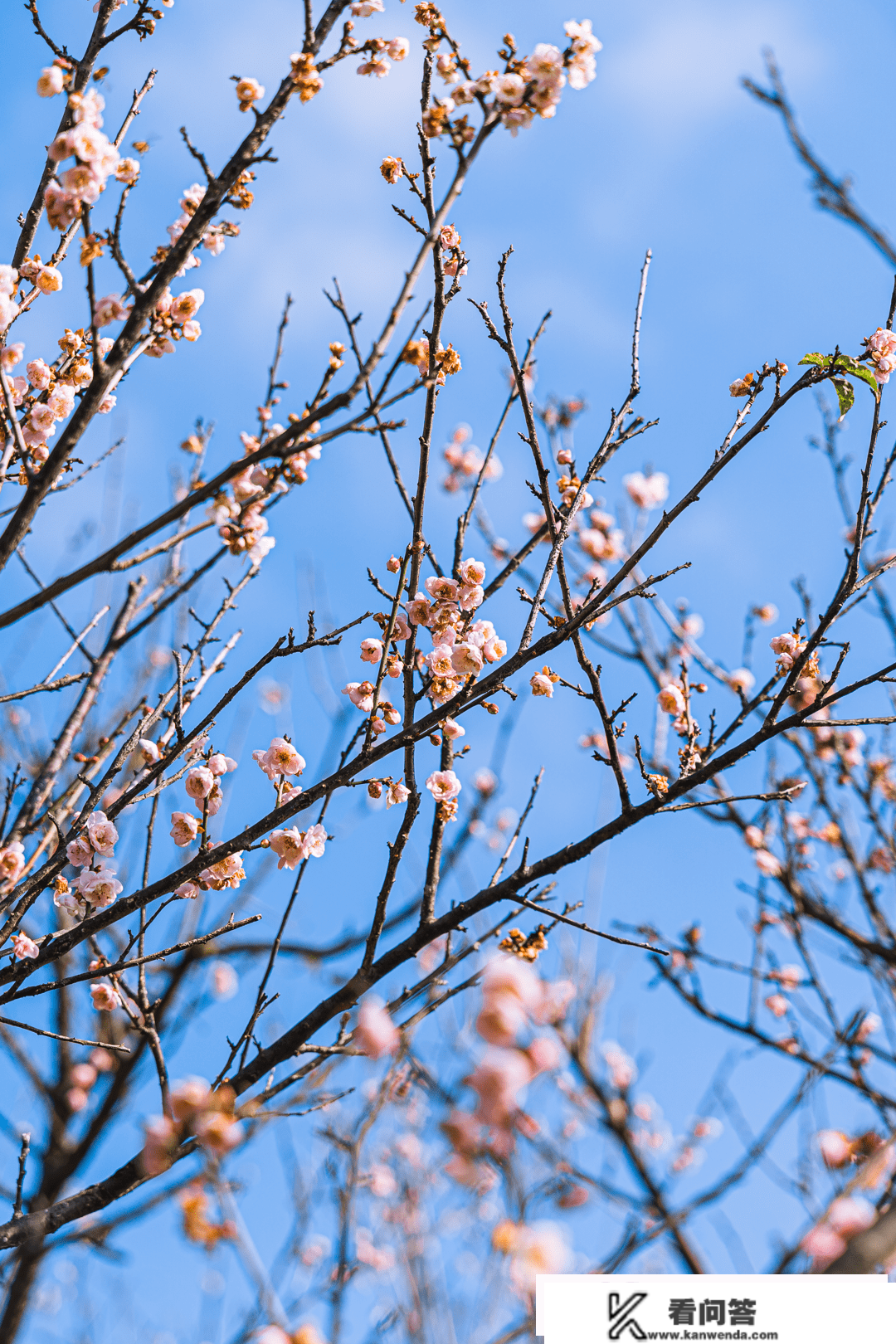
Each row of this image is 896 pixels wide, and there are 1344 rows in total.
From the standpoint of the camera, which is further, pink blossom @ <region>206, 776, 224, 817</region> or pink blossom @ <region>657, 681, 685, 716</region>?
pink blossom @ <region>657, 681, 685, 716</region>

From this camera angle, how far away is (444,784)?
3047mm

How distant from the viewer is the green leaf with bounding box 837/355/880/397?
279cm

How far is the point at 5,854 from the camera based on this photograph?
110 inches

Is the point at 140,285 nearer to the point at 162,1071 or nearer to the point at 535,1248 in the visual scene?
the point at 162,1071

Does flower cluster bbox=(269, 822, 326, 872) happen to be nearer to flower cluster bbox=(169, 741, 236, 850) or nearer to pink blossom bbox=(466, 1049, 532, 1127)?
flower cluster bbox=(169, 741, 236, 850)

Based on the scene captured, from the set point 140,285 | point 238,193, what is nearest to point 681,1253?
point 140,285

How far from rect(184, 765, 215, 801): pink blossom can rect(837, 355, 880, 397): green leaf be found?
270 cm

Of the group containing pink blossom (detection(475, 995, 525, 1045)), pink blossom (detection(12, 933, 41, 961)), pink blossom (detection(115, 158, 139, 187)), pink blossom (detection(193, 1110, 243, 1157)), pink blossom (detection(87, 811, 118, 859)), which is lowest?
pink blossom (detection(193, 1110, 243, 1157))

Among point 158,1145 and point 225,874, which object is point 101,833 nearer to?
point 225,874

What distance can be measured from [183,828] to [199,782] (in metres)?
0.21

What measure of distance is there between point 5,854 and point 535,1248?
207cm

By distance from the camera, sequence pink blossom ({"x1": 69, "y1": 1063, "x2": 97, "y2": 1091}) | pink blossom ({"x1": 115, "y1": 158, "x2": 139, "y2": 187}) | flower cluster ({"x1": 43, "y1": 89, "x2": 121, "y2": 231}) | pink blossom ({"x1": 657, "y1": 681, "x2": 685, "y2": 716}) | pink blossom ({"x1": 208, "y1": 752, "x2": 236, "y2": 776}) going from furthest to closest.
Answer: pink blossom ({"x1": 69, "y1": 1063, "x2": 97, "y2": 1091})
pink blossom ({"x1": 657, "y1": 681, "x2": 685, "y2": 716})
pink blossom ({"x1": 208, "y1": 752, "x2": 236, "y2": 776})
pink blossom ({"x1": 115, "y1": 158, "x2": 139, "y2": 187})
flower cluster ({"x1": 43, "y1": 89, "x2": 121, "y2": 231})

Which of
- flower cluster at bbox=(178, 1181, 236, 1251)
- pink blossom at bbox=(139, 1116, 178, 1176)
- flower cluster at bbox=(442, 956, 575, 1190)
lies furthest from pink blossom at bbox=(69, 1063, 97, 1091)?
flower cluster at bbox=(442, 956, 575, 1190)

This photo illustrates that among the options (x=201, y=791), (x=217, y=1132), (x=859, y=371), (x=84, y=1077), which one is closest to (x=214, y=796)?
(x=201, y=791)
